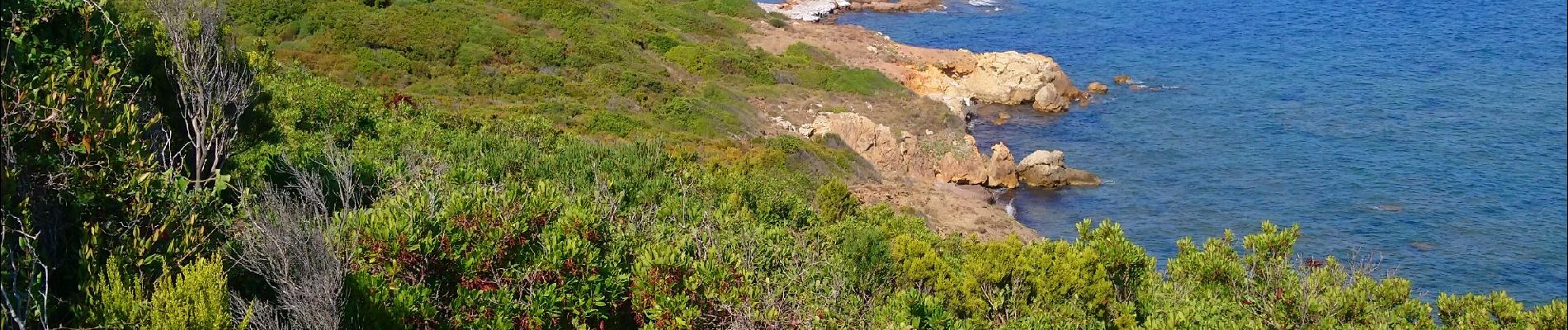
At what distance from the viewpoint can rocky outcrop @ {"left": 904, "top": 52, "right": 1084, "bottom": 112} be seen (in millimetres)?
58562

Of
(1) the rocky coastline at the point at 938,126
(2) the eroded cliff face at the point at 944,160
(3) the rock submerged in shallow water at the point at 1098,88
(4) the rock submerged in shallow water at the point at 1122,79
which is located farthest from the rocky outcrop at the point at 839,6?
(2) the eroded cliff face at the point at 944,160

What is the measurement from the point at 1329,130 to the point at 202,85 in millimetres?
51009

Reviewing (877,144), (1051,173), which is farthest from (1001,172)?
(877,144)

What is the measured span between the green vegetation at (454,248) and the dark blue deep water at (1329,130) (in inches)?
675

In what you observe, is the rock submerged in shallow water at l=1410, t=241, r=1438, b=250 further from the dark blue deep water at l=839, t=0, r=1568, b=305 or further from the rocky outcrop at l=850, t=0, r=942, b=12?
the rocky outcrop at l=850, t=0, r=942, b=12

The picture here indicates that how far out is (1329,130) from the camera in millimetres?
52219

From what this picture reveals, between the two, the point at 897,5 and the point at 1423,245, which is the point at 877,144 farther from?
the point at 897,5

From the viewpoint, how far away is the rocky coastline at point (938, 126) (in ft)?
125

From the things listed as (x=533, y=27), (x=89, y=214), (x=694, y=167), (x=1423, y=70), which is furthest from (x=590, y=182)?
(x=1423, y=70)

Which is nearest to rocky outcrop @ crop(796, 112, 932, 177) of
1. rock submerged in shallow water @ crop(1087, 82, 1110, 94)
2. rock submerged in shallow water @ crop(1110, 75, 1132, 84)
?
rock submerged in shallow water @ crop(1087, 82, 1110, 94)

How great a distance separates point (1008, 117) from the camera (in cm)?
5666

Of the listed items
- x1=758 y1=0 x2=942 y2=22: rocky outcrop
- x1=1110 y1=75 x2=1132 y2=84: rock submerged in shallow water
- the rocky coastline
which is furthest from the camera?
x1=758 y1=0 x2=942 y2=22: rocky outcrop

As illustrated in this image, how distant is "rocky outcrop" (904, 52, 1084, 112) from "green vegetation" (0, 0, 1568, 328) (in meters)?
35.2

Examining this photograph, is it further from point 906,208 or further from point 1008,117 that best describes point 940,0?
point 906,208
